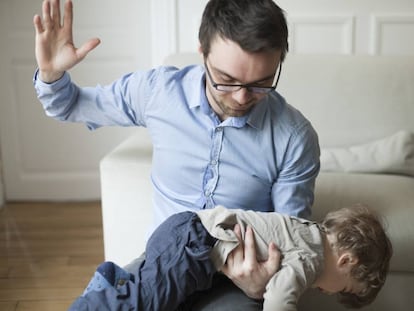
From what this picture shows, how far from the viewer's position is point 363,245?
1494mm

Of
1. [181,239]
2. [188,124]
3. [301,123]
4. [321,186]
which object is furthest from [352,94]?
[181,239]

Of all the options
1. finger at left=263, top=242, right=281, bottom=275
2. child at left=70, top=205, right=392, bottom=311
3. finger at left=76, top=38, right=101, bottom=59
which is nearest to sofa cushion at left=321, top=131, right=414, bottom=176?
child at left=70, top=205, right=392, bottom=311

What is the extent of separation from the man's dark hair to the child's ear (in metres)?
0.53

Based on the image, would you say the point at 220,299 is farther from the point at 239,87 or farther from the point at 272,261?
the point at 239,87

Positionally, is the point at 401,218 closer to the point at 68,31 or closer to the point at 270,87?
the point at 270,87

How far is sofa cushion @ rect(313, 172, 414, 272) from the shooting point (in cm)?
181

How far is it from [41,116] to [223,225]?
2.11 m

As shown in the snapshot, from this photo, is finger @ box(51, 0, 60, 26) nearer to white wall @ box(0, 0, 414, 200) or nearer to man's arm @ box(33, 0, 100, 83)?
man's arm @ box(33, 0, 100, 83)

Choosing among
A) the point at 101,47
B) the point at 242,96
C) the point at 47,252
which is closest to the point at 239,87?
the point at 242,96

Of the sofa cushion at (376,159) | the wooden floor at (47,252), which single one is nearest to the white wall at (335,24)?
the sofa cushion at (376,159)

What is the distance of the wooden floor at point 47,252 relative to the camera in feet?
7.77

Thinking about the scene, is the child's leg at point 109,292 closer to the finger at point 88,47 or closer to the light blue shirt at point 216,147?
the light blue shirt at point 216,147

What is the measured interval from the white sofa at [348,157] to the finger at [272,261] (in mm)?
489

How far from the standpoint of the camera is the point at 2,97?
3252 millimetres
